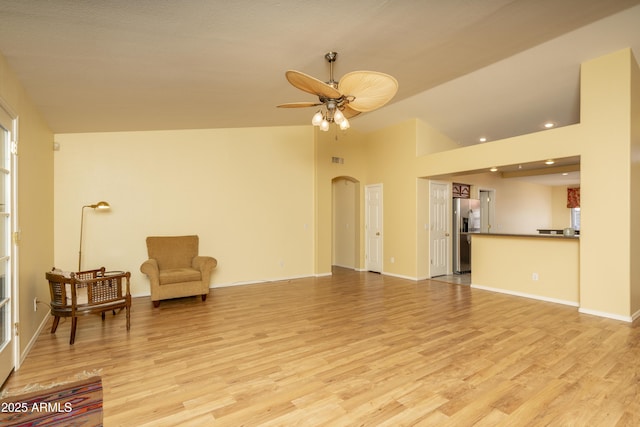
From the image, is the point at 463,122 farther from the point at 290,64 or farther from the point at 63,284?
the point at 63,284

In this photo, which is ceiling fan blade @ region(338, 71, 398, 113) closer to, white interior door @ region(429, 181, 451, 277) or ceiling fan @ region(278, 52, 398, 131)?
ceiling fan @ region(278, 52, 398, 131)

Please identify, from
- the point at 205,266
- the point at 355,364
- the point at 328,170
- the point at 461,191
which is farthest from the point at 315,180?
the point at 355,364

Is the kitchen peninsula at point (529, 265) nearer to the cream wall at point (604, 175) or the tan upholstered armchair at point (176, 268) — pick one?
the cream wall at point (604, 175)

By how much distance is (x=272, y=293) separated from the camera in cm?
535

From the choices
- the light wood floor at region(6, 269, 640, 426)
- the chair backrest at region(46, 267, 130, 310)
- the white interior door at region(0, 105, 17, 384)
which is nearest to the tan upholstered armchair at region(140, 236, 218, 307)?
the light wood floor at region(6, 269, 640, 426)

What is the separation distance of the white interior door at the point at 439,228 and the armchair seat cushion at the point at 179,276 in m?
4.42

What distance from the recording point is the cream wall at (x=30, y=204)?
283cm

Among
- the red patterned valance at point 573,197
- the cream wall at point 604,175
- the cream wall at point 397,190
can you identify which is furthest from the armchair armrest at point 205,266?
the red patterned valance at point 573,197

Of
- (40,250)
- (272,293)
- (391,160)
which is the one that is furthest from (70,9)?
(391,160)

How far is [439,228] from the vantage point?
22.3 ft

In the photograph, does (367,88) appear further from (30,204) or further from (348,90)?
(30,204)

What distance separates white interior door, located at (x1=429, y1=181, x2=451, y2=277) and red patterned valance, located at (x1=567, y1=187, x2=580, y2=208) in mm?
6750

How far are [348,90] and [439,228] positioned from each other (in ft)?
16.1

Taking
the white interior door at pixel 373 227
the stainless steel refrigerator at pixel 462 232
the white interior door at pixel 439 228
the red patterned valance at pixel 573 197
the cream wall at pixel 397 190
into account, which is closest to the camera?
the cream wall at pixel 397 190
